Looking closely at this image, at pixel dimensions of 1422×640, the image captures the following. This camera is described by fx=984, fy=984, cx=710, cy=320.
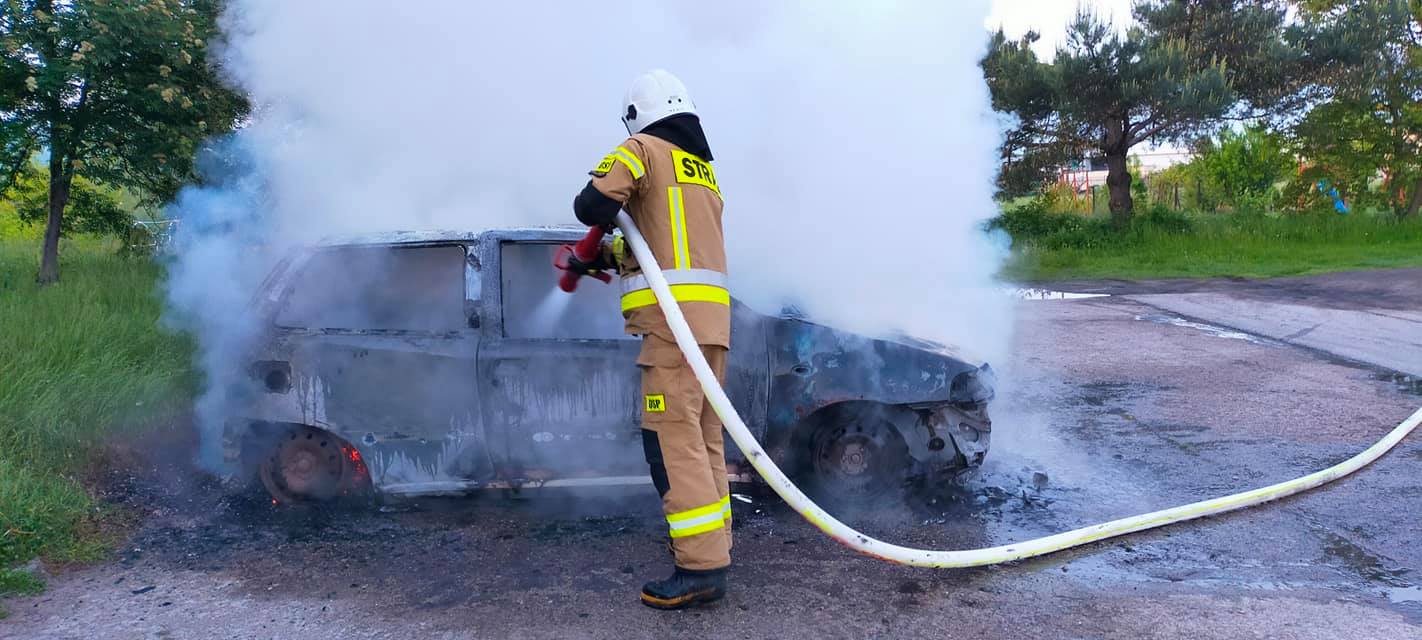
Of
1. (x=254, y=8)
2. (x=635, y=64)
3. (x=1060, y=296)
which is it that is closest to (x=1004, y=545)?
(x=635, y=64)

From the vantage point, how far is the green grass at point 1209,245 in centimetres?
1702

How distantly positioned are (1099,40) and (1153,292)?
5.64 metres

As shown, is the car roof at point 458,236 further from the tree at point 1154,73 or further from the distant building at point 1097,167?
the distant building at point 1097,167

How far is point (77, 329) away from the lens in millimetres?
5605

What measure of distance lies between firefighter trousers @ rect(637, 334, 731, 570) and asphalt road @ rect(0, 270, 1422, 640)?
250 millimetres

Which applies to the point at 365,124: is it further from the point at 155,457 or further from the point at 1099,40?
the point at 1099,40

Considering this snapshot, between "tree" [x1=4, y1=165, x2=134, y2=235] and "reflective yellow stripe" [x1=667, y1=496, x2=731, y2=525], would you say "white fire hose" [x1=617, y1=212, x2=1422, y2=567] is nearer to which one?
"reflective yellow stripe" [x1=667, y1=496, x2=731, y2=525]

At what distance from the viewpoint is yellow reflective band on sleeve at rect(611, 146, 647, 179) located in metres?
3.40

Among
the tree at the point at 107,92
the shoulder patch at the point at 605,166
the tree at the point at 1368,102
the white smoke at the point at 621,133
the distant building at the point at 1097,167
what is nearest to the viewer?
the shoulder patch at the point at 605,166

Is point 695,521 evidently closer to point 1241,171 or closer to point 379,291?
point 379,291

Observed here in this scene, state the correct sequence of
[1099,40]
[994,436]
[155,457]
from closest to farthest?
[155,457], [994,436], [1099,40]

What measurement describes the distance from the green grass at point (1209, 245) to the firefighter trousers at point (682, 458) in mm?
14153

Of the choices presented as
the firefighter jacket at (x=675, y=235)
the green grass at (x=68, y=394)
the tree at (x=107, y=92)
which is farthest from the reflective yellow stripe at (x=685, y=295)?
the tree at (x=107, y=92)

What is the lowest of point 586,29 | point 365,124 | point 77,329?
point 77,329
